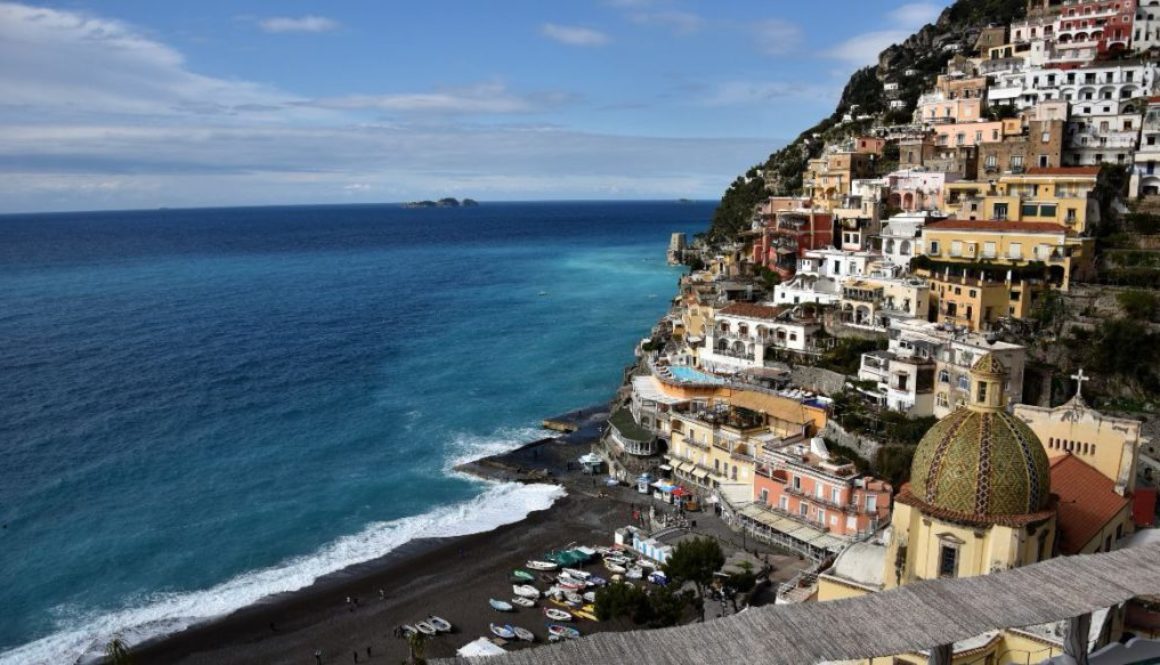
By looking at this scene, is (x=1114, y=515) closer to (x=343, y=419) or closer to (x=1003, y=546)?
(x=1003, y=546)

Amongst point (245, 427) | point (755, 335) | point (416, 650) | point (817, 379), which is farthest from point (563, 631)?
point (245, 427)

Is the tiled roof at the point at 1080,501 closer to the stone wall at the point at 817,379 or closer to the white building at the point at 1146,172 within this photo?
the stone wall at the point at 817,379

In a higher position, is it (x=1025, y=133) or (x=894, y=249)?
(x=1025, y=133)

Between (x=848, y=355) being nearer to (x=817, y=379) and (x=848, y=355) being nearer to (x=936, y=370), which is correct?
(x=817, y=379)

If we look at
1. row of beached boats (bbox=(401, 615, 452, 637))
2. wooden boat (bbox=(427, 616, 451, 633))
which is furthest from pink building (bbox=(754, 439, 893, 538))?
row of beached boats (bbox=(401, 615, 452, 637))

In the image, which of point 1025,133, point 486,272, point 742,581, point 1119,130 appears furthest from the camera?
point 486,272

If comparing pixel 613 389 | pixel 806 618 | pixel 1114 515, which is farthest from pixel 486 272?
pixel 806 618
